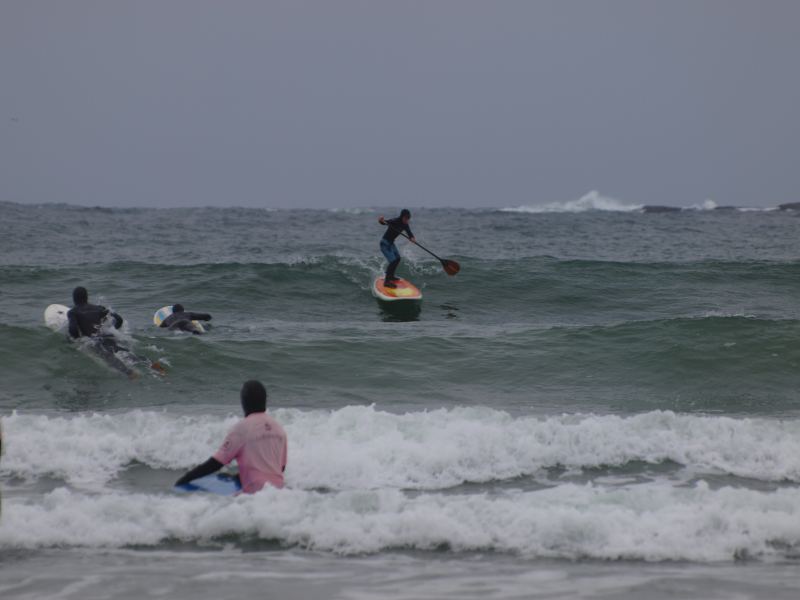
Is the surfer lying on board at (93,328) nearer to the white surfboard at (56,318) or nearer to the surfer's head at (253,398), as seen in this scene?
the white surfboard at (56,318)

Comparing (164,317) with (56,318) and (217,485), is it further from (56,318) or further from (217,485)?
(217,485)

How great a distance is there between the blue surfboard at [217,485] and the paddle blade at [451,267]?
15.5 metres

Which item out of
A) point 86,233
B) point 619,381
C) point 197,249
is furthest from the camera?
point 86,233

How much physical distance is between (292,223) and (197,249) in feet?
54.7

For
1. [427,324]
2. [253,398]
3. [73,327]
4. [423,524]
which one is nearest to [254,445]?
[253,398]

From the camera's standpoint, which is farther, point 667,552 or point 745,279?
point 745,279

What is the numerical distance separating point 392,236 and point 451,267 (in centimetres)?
305

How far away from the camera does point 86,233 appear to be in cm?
3534

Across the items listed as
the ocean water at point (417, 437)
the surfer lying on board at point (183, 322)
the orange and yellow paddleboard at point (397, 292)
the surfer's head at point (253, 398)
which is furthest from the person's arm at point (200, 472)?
the orange and yellow paddleboard at point (397, 292)

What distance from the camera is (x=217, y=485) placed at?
594cm

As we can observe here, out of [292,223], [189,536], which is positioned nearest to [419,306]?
[189,536]

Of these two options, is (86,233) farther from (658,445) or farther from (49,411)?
(658,445)

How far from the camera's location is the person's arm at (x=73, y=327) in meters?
13.0

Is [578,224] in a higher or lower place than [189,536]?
higher
